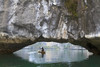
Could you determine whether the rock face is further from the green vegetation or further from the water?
the water

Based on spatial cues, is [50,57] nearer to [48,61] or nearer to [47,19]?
[48,61]

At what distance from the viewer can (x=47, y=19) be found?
597 inches

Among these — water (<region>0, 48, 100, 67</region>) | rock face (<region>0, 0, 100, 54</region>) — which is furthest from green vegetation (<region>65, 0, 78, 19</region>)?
water (<region>0, 48, 100, 67</region>)

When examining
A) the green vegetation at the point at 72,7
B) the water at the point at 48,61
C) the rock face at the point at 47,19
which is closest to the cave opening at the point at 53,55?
the water at the point at 48,61

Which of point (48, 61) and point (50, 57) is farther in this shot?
point (50, 57)

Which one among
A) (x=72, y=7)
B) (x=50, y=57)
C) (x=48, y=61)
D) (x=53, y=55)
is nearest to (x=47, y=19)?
(x=72, y=7)

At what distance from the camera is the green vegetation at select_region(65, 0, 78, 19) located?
1506 centimetres

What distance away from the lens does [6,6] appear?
1562cm

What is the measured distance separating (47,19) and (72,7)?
1.91 metres

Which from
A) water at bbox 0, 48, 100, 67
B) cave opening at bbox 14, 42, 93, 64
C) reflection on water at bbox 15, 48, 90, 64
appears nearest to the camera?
water at bbox 0, 48, 100, 67

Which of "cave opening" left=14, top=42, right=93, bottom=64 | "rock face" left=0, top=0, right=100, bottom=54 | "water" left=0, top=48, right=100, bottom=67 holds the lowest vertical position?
"cave opening" left=14, top=42, right=93, bottom=64

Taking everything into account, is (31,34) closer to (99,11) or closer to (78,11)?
(78,11)

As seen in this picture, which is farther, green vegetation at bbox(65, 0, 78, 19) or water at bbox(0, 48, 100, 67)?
water at bbox(0, 48, 100, 67)

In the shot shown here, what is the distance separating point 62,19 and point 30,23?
7.29 feet
